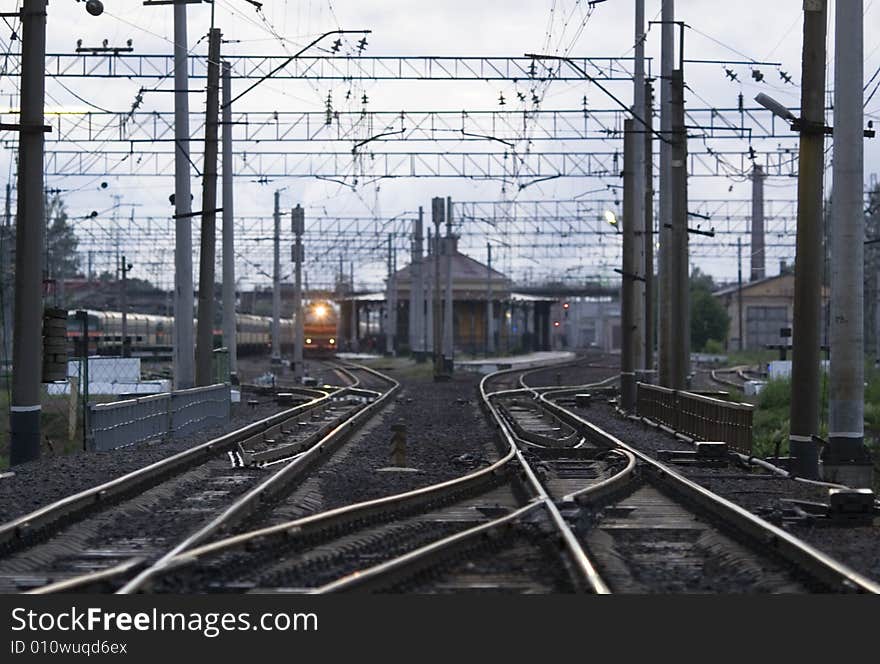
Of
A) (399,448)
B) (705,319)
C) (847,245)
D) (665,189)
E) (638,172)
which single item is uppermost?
(638,172)

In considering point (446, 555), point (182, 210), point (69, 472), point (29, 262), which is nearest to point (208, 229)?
point (182, 210)

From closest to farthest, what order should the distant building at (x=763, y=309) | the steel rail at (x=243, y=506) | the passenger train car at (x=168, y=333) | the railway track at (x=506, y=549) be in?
1. the steel rail at (x=243, y=506)
2. the railway track at (x=506, y=549)
3. the passenger train car at (x=168, y=333)
4. the distant building at (x=763, y=309)

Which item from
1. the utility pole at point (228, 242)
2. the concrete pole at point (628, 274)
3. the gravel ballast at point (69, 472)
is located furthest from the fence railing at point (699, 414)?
the utility pole at point (228, 242)

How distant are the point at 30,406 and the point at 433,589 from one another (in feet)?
42.3

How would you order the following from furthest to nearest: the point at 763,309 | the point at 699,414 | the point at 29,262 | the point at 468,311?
the point at 468,311, the point at 763,309, the point at 699,414, the point at 29,262

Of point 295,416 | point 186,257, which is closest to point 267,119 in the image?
point 186,257

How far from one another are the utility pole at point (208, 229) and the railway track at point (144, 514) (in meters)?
10.4

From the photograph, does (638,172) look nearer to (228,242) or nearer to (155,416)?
(228,242)

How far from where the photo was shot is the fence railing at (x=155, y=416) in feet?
75.7

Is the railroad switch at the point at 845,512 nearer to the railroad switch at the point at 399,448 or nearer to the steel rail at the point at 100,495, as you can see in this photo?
the steel rail at the point at 100,495

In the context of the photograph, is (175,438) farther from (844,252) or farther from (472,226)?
(472,226)

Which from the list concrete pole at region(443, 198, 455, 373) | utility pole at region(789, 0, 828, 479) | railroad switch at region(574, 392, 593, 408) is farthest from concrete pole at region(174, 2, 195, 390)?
concrete pole at region(443, 198, 455, 373)

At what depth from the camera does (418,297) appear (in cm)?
8481

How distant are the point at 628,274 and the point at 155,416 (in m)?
13.8
